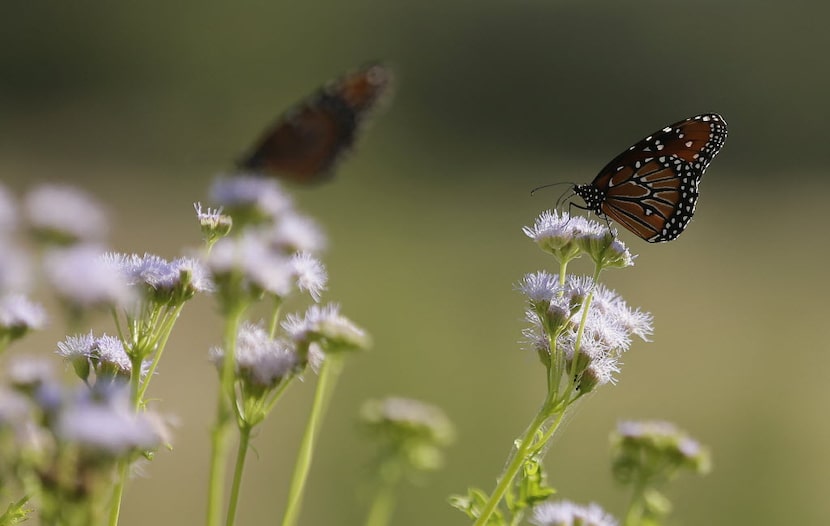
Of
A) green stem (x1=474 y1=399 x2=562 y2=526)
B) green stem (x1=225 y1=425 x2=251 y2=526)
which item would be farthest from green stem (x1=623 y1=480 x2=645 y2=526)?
green stem (x1=225 y1=425 x2=251 y2=526)

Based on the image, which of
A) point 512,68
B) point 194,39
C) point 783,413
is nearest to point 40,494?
point 783,413

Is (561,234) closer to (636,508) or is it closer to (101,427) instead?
(636,508)

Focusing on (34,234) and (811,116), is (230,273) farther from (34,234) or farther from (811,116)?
(811,116)

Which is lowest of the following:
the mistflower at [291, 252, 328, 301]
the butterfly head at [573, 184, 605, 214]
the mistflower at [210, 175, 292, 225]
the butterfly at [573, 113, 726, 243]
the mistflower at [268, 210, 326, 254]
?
the mistflower at [210, 175, 292, 225]

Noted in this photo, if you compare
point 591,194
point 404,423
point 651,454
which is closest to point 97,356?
point 404,423

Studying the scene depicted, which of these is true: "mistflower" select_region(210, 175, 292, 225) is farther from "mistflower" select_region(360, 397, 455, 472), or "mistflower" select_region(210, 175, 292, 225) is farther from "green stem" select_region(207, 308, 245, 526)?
"mistflower" select_region(360, 397, 455, 472)
